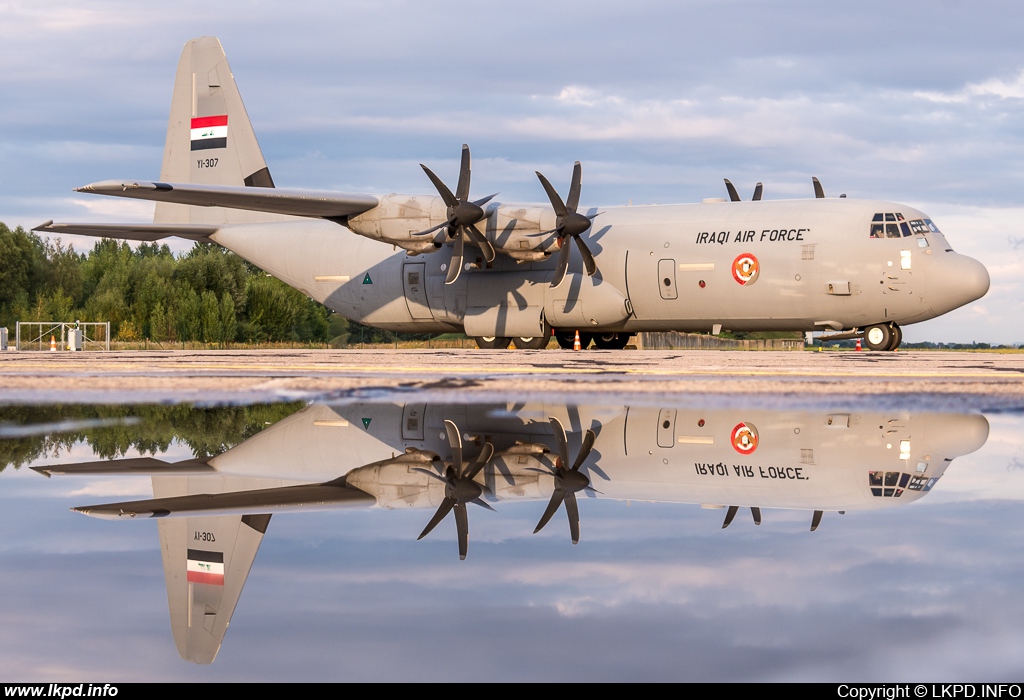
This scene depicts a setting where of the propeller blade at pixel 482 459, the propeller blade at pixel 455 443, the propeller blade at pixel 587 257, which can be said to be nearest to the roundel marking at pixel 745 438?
the propeller blade at pixel 482 459

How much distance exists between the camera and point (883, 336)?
2133cm

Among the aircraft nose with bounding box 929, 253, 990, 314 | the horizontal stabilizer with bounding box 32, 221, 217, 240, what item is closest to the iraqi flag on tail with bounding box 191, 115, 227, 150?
the horizontal stabilizer with bounding box 32, 221, 217, 240

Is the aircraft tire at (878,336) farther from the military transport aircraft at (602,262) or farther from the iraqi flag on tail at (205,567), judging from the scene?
the iraqi flag on tail at (205,567)

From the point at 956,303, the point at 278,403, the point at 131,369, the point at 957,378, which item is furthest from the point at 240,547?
the point at 956,303

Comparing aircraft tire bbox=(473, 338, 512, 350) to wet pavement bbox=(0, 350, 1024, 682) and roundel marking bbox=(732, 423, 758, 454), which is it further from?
roundel marking bbox=(732, 423, 758, 454)

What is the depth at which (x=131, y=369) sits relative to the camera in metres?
13.0

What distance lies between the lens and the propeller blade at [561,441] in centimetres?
461

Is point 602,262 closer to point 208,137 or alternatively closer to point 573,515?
point 208,137

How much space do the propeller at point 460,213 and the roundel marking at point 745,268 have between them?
18.4 feet

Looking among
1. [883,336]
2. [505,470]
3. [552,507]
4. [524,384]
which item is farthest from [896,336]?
[552,507]

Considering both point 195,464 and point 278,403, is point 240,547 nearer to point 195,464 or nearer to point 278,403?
point 195,464

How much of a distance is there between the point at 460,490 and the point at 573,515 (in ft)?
2.11

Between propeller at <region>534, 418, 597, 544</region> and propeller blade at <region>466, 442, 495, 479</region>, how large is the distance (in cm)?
34

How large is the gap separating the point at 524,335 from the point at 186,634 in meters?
21.5
